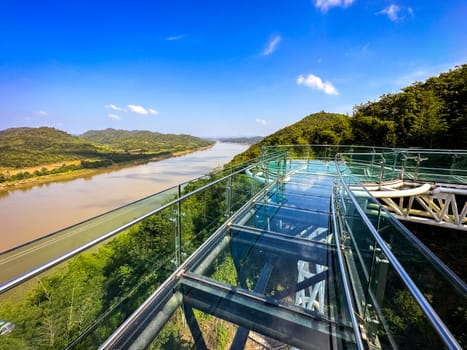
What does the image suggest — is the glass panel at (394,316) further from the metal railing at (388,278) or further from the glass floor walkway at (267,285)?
the glass floor walkway at (267,285)

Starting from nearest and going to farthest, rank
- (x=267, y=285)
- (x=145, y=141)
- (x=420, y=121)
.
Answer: (x=267, y=285), (x=420, y=121), (x=145, y=141)

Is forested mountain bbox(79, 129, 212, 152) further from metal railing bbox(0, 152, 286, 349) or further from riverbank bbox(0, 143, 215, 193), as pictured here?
metal railing bbox(0, 152, 286, 349)

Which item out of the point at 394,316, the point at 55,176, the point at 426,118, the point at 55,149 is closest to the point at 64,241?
the point at 394,316

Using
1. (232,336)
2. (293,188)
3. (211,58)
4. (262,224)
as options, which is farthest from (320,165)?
(211,58)

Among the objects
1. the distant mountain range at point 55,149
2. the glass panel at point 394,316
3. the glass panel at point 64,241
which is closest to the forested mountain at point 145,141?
the distant mountain range at point 55,149

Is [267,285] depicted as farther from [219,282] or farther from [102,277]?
[102,277]

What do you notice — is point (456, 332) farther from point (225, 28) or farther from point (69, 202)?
point (69, 202)

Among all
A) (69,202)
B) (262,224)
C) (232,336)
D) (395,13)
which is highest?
(395,13)
